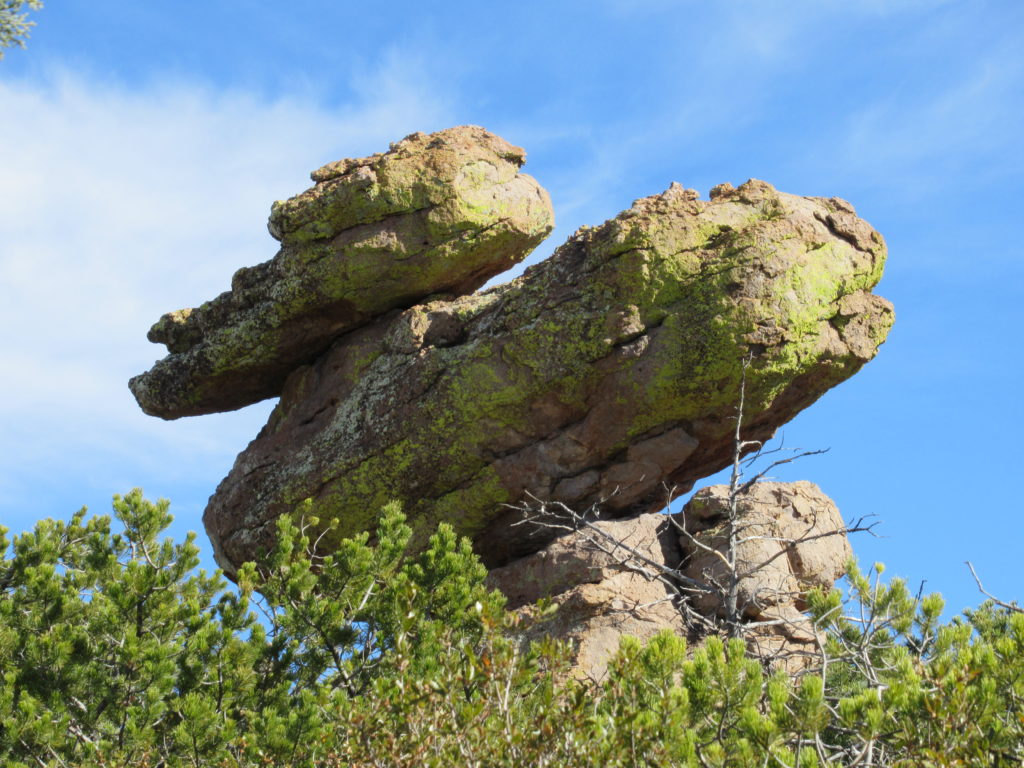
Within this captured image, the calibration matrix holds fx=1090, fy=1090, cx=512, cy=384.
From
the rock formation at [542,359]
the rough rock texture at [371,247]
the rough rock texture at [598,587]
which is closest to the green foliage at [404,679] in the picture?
the rough rock texture at [598,587]

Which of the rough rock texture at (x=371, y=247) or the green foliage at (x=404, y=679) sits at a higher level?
the rough rock texture at (x=371, y=247)

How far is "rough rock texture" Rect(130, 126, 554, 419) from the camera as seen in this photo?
1634 centimetres

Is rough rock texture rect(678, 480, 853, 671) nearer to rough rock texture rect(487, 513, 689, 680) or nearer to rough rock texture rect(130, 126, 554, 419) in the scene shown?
rough rock texture rect(487, 513, 689, 680)

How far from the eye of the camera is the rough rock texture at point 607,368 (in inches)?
555

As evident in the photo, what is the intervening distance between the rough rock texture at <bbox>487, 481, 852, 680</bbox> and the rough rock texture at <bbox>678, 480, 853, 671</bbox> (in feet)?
0.05

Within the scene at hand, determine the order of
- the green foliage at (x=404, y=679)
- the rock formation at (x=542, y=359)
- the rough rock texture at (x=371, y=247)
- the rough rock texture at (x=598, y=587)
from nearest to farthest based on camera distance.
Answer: the green foliage at (x=404, y=679), the rough rock texture at (x=598, y=587), the rock formation at (x=542, y=359), the rough rock texture at (x=371, y=247)

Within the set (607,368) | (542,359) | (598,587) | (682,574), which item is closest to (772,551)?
(682,574)

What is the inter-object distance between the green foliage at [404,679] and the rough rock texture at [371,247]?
148 inches

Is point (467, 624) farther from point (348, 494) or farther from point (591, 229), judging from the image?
point (591, 229)

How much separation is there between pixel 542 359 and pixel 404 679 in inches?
280

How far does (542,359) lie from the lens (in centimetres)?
1455

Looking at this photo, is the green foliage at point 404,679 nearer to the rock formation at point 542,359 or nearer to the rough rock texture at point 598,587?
the rough rock texture at point 598,587

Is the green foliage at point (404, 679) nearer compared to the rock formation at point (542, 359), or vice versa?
the green foliage at point (404, 679)

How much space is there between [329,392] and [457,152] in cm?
417
